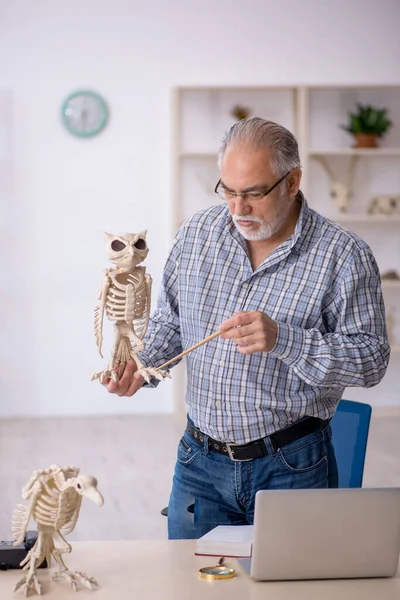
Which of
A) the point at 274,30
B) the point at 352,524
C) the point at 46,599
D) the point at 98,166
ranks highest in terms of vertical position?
the point at 274,30

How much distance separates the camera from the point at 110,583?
1.65m

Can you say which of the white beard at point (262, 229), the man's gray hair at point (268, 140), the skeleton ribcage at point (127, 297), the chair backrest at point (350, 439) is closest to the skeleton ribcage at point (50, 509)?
the skeleton ribcage at point (127, 297)

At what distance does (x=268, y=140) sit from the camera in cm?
203

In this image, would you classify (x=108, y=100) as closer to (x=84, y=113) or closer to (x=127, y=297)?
(x=84, y=113)

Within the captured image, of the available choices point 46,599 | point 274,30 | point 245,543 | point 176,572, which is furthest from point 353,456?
point 274,30

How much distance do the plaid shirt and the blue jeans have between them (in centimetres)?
6

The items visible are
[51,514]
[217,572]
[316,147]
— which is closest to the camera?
[51,514]

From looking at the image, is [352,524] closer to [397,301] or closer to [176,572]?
[176,572]

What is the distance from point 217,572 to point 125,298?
0.59 m

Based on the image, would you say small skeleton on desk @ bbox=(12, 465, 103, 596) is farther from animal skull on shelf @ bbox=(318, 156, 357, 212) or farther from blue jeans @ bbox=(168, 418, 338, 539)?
animal skull on shelf @ bbox=(318, 156, 357, 212)

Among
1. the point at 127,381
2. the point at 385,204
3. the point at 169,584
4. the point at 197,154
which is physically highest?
the point at 197,154

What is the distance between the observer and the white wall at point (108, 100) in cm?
589

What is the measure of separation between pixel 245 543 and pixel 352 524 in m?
0.25

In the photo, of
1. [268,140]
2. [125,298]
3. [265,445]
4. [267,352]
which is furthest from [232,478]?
[268,140]
